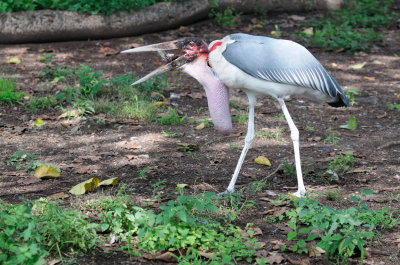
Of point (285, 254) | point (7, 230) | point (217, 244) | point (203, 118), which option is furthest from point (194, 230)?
point (203, 118)

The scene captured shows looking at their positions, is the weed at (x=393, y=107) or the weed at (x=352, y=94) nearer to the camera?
the weed at (x=393, y=107)

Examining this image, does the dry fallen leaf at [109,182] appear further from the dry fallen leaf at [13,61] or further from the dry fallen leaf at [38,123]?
the dry fallen leaf at [13,61]

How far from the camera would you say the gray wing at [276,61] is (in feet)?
12.3

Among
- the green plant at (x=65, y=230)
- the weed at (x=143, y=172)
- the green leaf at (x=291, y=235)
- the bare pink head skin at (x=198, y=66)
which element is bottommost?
the weed at (x=143, y=172)

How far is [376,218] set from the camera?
134 inches

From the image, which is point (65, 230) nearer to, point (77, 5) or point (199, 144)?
point (199, 144)

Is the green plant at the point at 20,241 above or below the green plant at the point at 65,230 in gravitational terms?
above

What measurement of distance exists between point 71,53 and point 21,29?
716 mm

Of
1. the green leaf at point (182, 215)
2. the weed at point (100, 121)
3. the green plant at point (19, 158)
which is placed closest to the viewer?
the green leaf at point (182, 215)

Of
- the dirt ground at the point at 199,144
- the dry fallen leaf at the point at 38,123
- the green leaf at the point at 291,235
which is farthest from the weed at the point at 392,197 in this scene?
the dry fallen leaf at the point at 38,123

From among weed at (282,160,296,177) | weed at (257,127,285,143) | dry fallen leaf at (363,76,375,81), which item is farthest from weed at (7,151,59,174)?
dry fallen leaf at (363,76,375,81)

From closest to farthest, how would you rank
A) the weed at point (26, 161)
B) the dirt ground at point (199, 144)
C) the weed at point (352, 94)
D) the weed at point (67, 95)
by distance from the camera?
the dirt ground at point (199, 144), the weed at point (26, 161), the weed at point (67, 95), the weed at point (352, 94)

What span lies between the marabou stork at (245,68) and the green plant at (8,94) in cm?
241

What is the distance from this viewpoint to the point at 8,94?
228 inches
